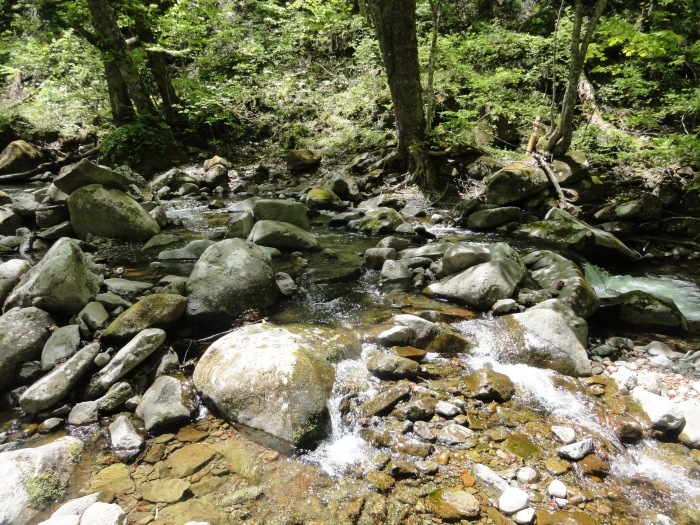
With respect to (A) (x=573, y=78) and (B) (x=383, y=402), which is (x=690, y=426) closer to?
(B) (x=383, y=402)

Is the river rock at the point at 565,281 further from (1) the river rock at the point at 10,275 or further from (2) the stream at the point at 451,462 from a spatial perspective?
(1) the river rock at the point at 10,275

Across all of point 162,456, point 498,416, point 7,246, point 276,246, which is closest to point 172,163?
point 7,246

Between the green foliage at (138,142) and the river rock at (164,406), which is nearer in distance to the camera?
the river rock at (164,406)

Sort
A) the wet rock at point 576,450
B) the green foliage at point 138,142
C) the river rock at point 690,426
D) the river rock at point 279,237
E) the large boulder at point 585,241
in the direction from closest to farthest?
the wet rock at point 576,450 → the river rock at point 690,426 → the river rock at point 279,237 → the large boulder at point 585,241 → the green foliage at point 138,142

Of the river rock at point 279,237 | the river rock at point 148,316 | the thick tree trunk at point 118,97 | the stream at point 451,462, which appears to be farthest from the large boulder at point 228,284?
the thick tree trunk at point 118,97

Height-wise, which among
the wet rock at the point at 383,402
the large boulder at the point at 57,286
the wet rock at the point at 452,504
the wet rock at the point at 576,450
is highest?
the large boulder at the point at 57,286

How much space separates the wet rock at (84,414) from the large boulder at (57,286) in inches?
54.4

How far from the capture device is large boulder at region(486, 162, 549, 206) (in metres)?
8.64

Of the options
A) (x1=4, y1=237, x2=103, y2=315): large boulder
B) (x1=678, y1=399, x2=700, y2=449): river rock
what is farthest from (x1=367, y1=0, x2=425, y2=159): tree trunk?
(x1=678, y1=399, x2=700, y2=449): river rock

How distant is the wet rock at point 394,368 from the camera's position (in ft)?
12.2

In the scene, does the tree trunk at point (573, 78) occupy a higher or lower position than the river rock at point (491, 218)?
higher

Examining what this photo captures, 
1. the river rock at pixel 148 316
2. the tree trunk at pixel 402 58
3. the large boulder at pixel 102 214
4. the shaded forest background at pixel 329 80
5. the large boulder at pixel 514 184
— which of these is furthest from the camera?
the shaded forest background at pixel 329 80

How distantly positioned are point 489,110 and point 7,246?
38.2ft

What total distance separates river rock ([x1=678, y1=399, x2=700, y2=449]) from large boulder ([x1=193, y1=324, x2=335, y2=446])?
2927mm
